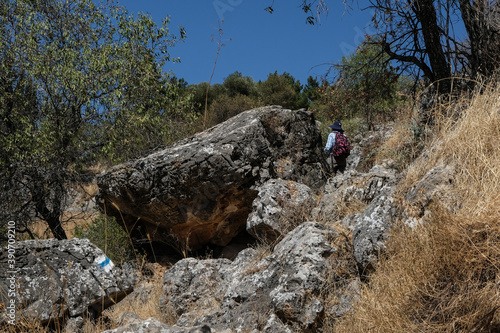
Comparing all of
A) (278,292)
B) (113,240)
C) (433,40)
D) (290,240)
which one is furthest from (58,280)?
(433,40)

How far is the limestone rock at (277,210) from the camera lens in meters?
7.20

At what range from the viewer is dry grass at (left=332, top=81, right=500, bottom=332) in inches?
147

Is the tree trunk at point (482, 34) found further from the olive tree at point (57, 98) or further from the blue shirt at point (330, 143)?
the olive tree at point (57, 98)

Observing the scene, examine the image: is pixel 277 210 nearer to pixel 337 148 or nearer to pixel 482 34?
pixel 337 148

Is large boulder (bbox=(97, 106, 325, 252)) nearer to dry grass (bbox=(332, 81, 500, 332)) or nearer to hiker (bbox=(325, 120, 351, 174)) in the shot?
hiker (bbox=(325, 120, 351, 174))

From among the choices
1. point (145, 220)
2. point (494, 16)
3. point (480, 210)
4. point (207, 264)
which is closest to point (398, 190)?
point (480, 210)

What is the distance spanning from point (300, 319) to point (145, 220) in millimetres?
5589

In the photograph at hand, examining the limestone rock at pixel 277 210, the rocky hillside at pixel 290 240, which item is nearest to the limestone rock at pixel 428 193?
the rocky hillside at pixel 290 240

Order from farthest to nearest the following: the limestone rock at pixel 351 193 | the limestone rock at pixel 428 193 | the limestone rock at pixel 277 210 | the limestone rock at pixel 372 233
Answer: the limestone rock at pixel 277 210, the limestone rock at pixel 351 193, the limestone rock at pixel 372 233, the limestone rock at pixel 428 193

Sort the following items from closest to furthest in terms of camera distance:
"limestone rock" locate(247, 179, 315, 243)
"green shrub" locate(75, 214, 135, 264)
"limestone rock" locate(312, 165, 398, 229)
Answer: "limestone rock" locate(312, 165, 398, 229), "limestone rock" locate(247, 179, 315, 243), "green shrub" locate(75, 214, 135, 264)

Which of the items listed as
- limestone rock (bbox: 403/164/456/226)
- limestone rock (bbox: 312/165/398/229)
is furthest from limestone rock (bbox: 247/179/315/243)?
limestone rock (bbox: 403/164/456/226)

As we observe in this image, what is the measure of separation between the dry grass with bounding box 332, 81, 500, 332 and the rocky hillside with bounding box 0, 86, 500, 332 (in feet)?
0.04

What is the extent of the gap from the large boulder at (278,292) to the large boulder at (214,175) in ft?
6.51

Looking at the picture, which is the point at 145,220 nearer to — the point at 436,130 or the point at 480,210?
the point at 436,130
